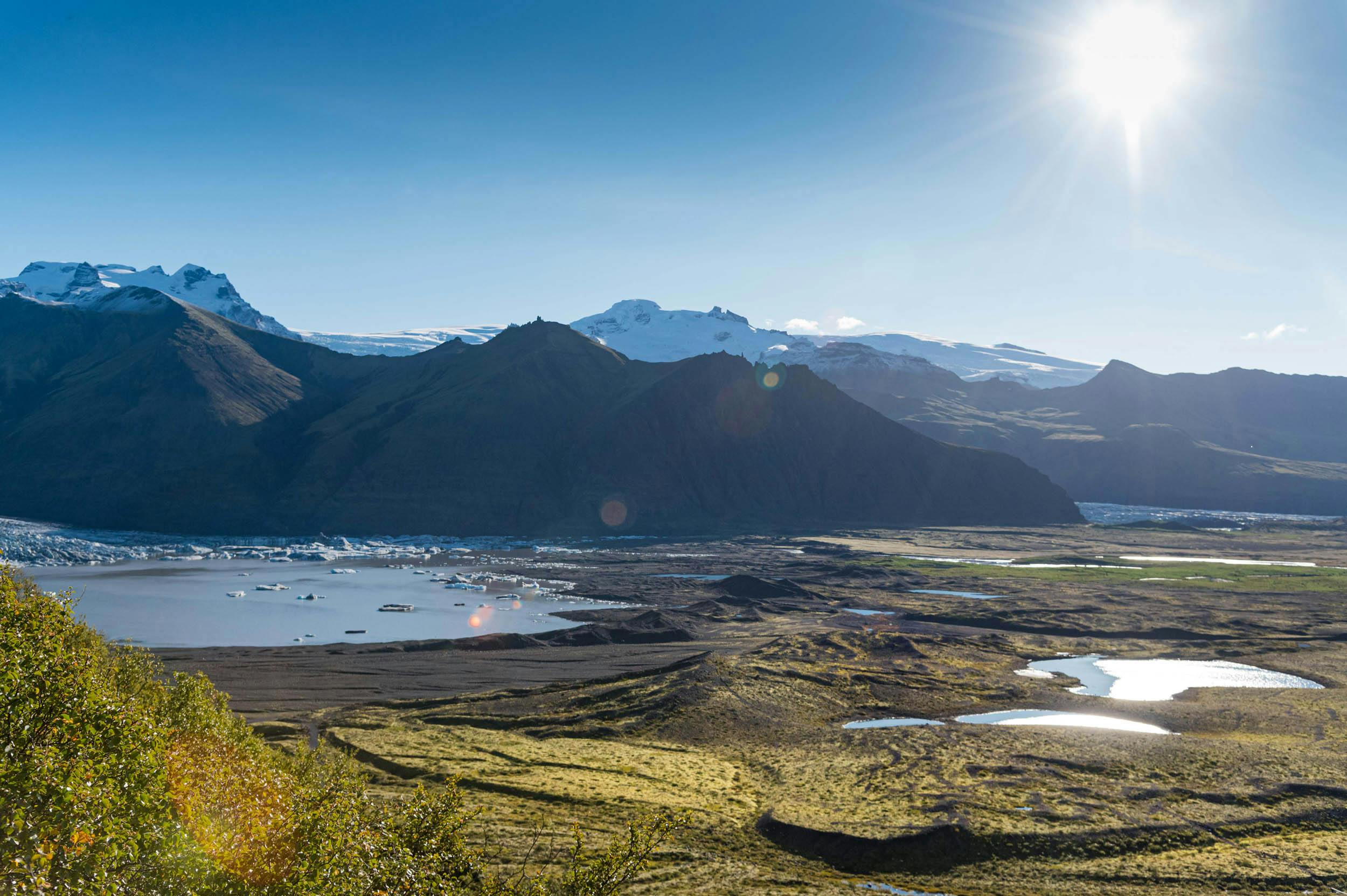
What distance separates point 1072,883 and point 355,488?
176991 mm

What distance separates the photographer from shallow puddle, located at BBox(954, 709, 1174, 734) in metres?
51.6

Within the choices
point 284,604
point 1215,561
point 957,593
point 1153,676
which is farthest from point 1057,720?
point 1215,561

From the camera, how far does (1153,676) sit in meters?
70.1

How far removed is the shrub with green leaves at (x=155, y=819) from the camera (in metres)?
11.5

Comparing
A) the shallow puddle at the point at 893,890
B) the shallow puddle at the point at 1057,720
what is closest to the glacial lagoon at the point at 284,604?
the shallow puddle at the point at 1057,720

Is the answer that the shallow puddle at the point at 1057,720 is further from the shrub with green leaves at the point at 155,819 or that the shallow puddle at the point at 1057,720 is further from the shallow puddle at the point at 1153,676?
the shrub with green leaves at the point at 155,819

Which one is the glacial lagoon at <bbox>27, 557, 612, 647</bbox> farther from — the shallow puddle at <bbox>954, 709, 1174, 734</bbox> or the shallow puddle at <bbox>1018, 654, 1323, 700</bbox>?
the shallow puddle at <bbox>1018, 654, 1323, 700</bbox>

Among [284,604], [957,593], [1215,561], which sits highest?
[1215,561]

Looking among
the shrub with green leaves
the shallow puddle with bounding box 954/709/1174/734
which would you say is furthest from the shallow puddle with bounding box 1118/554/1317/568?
the shrub with green leaves

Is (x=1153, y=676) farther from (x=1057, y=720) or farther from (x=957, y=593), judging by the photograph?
(x=957, y=593)

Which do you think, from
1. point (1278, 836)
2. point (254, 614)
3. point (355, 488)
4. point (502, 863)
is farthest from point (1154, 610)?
point (355, 488)

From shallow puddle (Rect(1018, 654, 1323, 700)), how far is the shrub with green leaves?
5847 centimetres

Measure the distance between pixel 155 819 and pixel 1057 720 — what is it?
178 feet

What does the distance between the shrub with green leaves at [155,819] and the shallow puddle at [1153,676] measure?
58473 mm
